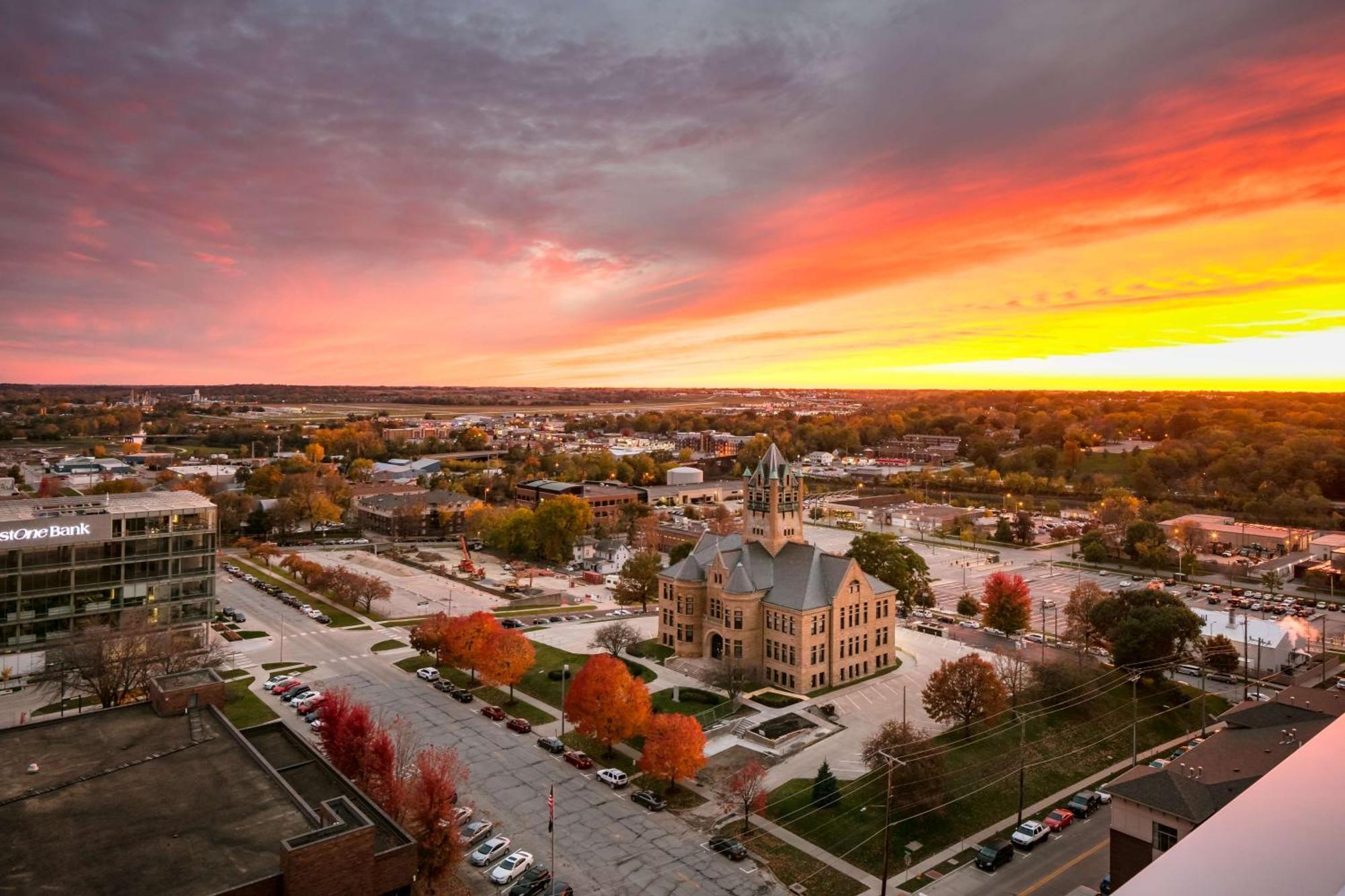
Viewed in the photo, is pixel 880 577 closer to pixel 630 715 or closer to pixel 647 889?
pixel 630 715

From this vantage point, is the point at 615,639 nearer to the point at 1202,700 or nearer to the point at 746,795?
the point at 746,795

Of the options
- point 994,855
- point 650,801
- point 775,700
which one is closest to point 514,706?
point 650,801

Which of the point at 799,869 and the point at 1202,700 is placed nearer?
the point at 799,869

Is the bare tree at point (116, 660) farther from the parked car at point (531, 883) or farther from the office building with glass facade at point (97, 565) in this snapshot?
the parked car at point (531, 883)

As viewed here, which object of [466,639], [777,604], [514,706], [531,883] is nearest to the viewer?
[531,883]

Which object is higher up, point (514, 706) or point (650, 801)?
point (650, 801)

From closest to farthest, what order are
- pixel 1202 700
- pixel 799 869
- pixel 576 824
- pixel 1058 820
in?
pixel 799 869
pixel 576 824
pixel 1058 820
pixel 1202 700

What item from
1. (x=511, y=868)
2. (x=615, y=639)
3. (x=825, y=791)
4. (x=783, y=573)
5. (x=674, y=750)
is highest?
(x=783, y=573)
